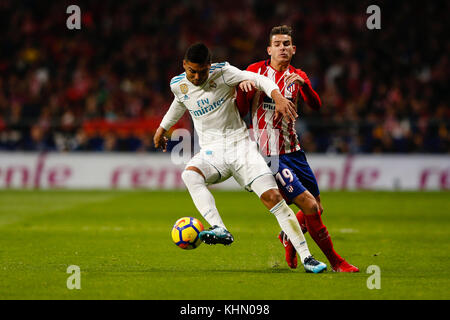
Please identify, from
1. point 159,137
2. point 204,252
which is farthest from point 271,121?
point 204,252

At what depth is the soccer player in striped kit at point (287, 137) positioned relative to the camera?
7.16 meters

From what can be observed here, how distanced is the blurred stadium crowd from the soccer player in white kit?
39.8ft

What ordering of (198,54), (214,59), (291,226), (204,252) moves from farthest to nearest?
(214,59) < (204,252) < (291,226) < (198,54)

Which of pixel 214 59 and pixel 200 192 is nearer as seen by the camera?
pixel 200 192

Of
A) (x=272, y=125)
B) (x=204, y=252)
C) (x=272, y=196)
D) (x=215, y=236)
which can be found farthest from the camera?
(x=204, y=252)

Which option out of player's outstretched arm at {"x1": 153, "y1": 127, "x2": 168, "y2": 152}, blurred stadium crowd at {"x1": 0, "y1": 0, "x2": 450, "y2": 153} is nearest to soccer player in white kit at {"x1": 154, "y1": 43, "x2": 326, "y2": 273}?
player's outstretched arm at {"x1": 153, "y1": 127, "x2": 168, "y2": 152}

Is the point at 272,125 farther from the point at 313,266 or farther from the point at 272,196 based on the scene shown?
the point at 313,266

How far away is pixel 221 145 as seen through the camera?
7145mm

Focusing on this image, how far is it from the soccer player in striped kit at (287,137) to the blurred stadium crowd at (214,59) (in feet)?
38.9

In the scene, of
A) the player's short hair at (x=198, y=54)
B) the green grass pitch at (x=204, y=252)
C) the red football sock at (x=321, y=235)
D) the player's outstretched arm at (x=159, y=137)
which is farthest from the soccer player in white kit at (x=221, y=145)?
the green grass pitch at (x=204, y=252)

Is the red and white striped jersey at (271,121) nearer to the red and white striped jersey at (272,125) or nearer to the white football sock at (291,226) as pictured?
the red and white striped jersey at (272,125)

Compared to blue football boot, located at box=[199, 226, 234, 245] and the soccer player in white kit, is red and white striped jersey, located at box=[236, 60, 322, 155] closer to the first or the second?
the soccer player in white kit

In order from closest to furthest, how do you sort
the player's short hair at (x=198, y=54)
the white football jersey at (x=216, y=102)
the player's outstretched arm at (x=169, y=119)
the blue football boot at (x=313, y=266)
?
the player's short hair at (x=198, y=54)
the blue football boot at (x=313, y=266)
the white football jersey at (x=216, y=102)
the player's outstretched arm at (x=169, y=119)

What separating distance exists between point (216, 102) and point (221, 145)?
1.44 ft
